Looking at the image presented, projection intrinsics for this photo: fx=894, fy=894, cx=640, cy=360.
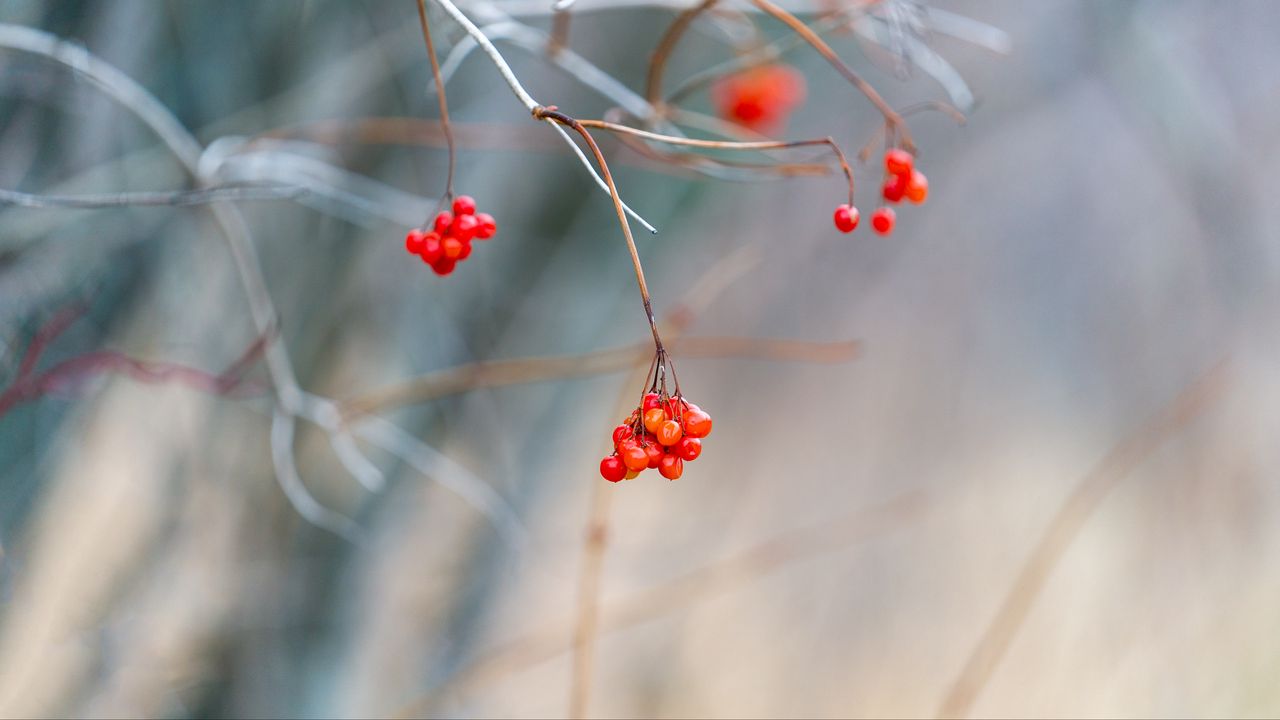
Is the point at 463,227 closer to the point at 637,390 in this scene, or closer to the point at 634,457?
the point at 634,457

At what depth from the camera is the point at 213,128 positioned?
3.29 ft

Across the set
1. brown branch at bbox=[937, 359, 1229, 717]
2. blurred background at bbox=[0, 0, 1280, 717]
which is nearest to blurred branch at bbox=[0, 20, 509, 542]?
blurred background at bbox=[0, 0, 1280, 717]

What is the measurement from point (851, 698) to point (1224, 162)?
102cm

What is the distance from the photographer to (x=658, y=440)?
462 millimetres

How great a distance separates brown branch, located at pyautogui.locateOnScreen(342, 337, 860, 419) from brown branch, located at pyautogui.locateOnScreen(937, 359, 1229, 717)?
1.35ft

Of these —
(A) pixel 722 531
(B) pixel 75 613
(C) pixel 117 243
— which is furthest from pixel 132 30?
(A) pixel 722 531

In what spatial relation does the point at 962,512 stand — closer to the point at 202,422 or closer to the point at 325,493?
the point at 325,493

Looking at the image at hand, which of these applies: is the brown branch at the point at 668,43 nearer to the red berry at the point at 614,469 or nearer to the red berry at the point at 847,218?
the red berry at the point at 847,218

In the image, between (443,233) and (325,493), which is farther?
(325,493)

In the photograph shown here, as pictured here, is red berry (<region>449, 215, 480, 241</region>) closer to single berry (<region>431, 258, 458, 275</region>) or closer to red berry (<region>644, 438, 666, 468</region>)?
single berry (<region>431, 258, 458, 275</region>)

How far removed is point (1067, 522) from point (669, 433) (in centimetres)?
114

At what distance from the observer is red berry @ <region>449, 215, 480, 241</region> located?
1.89 feet

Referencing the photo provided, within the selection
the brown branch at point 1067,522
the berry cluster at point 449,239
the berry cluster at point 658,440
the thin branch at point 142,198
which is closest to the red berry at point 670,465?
the berry cluster at point 658,440

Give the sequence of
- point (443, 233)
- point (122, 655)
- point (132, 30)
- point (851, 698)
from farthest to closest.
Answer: point (851, 698), point (122, 655), point (132, 30), point (443, 233)
